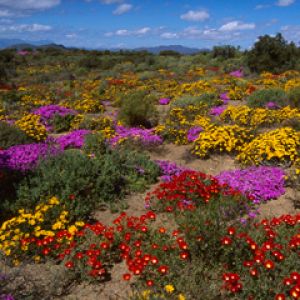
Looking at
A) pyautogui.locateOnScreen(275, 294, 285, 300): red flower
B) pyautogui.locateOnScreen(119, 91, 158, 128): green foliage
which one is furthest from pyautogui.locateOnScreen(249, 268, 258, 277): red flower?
pyautogui.locateOnScreen(119, 91, 158, 128): green foliage

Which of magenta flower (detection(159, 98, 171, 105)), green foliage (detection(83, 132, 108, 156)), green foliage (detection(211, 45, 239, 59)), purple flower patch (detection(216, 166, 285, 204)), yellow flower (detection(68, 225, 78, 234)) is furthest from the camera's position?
green foliage (detection(211, 45, 239, 59))

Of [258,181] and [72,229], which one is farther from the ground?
[258,181]

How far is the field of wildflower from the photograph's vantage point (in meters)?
4.53

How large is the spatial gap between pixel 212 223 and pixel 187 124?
20.6 feet

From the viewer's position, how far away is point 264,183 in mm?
7105

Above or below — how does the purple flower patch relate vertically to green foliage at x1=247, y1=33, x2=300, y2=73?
below

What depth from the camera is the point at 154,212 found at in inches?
256

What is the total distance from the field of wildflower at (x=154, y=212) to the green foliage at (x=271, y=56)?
1511 centimetres

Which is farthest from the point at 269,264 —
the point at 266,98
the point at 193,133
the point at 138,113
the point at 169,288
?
the point at 266,98

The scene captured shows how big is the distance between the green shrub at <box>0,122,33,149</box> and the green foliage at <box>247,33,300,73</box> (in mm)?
19967

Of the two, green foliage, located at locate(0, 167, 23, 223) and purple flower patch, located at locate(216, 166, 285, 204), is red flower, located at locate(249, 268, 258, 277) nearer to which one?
purple flower patch, located at locate(216, 166, 285, 204)

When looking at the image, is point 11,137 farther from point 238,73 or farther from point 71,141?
point 238,73

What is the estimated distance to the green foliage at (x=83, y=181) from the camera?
640cm

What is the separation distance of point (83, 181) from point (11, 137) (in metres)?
3.39
